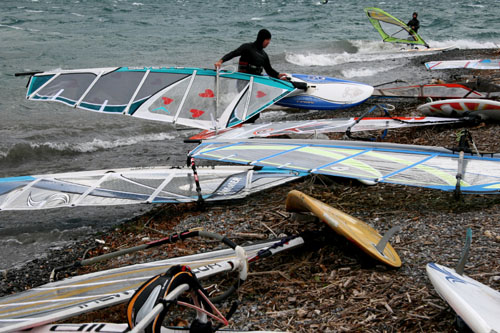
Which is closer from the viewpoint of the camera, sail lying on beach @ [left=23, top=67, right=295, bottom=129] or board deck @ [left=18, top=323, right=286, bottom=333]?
board deck @ [left=18, top=323, right=286, bottom=333]

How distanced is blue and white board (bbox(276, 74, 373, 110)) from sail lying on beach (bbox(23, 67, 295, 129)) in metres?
1.34

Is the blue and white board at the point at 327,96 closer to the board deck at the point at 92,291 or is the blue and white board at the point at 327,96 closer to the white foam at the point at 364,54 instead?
the board deck at the point at 92,291

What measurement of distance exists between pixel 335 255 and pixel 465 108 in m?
5.13

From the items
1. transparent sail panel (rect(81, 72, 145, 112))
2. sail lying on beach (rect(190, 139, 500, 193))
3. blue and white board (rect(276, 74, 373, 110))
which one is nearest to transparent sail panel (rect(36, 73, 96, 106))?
transparent sail panel (rect(81, 72, 145, 112))

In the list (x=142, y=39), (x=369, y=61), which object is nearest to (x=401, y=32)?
(x=369, y=61)

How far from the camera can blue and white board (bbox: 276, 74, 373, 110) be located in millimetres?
10117

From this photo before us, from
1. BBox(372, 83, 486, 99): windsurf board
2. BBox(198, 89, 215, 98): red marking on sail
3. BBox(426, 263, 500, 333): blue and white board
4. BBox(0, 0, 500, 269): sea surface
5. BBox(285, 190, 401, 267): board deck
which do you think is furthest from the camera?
BBox(372, 83, 486, 99): windsurf board

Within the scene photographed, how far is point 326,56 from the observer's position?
73.3 ft

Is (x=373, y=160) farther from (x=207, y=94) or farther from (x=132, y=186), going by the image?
(x=207, y=94)

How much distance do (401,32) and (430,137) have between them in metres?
13.4

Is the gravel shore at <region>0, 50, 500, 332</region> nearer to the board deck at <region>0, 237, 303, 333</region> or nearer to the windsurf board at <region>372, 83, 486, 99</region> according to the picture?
the board deck at <region>0, 237, 303, 333</region>

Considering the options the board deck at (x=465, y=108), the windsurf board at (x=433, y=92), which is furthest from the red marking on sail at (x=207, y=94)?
the windsurf board at (x=433, y=92)

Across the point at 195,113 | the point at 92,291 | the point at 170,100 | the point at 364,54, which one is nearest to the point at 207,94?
the point at 195,113

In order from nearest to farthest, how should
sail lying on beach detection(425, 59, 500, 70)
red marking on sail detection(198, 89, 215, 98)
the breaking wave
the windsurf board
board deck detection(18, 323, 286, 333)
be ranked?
1. board deck detection(18, 323, 286, 333)
2. red marking on sail detection(198, 89, 215, 98)
3. the windsurf board
4. the breaking wave
5. sail lying on beach detection(425, 59, 500, 70)
